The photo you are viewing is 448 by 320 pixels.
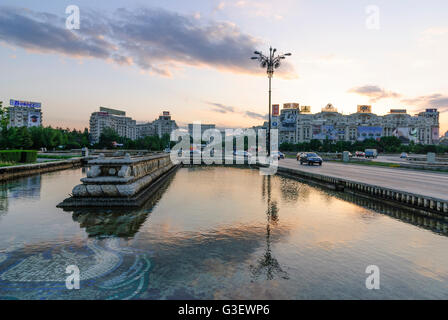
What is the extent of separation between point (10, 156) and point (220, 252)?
30.0 meters

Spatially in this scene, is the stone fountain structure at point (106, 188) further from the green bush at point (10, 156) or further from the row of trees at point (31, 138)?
the row of trees at point (31, 138)

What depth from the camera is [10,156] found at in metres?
28.8

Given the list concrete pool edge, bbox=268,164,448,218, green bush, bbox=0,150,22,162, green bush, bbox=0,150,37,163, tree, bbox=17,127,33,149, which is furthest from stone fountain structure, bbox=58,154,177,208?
tree, bbox=17,127,33,149

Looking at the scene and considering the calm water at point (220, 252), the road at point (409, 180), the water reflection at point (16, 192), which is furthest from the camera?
the road at point (409, 180)

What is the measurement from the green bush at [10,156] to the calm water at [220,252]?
18.7 metres

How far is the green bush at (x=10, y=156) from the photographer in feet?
91.1

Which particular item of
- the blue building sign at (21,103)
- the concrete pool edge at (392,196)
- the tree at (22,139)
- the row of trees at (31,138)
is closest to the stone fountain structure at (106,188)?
the concrete pool edge at (392,196)

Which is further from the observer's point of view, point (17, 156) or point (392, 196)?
point (17, 156)

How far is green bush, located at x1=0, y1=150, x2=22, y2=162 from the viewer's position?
27766 millimetres

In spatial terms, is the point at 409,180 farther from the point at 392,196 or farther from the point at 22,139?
the point at 22,139

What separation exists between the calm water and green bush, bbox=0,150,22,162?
1873 centimetres

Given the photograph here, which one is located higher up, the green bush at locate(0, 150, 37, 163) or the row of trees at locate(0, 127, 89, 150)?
the row of trees at locate(0, 127, 89, 150)

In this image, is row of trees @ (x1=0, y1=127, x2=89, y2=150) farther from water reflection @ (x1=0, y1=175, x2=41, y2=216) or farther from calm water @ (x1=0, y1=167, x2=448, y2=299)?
calm water @ (x1=0, y1=167, x2=448, y2=299)

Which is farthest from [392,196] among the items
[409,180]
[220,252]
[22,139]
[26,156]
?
[22,139]
